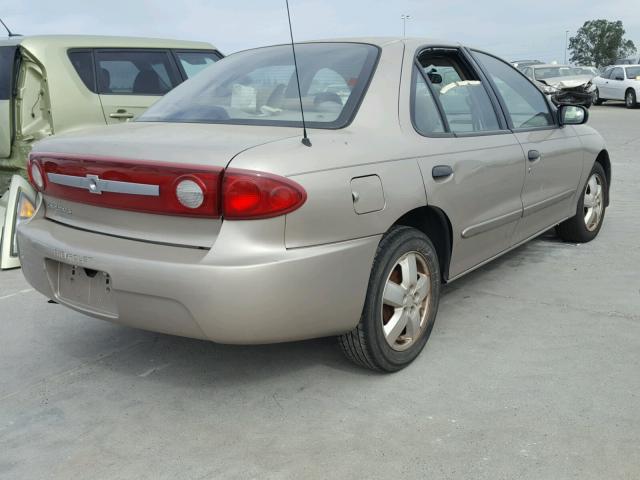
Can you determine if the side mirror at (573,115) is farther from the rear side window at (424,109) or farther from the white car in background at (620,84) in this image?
the white car in background at (620,84)

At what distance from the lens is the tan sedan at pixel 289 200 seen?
8.18 ft

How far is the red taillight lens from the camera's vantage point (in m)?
2.45

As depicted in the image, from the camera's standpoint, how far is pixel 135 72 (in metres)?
6.64

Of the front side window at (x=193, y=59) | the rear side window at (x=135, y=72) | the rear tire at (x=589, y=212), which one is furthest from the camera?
the front side window at (x=193, y=59)

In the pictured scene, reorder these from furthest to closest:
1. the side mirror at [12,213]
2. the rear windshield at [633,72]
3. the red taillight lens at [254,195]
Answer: the rear windshield at [633,72] < the side mirror at [12,213] < the red taillight lens at [254,195]

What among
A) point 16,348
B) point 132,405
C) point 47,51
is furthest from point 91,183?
point 47,51

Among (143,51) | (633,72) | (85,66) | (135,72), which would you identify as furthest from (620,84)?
(85,66)

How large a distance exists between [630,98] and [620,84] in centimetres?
72

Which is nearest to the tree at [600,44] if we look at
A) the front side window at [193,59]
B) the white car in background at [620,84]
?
the white car in background at [620,84]

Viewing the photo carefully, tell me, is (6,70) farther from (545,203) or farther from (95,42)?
(545,203)

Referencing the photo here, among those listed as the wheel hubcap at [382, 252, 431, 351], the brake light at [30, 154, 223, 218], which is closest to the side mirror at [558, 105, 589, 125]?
the wheel hubcap at [382, 252, 431, 351]

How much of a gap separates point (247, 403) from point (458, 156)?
1540mm

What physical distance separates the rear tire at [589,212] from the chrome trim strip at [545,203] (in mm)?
403

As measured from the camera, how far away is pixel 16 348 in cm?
358
